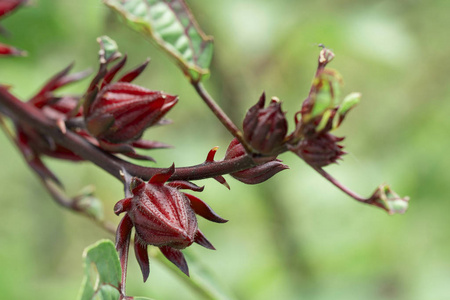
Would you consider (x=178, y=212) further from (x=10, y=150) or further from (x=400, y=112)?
(x=10, y=150)

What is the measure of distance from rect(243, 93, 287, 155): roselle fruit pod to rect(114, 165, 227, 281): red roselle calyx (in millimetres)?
163

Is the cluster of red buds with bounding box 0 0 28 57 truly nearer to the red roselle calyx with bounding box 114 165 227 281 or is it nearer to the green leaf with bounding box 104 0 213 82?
the green leaf with bounding box 104 0 213 82

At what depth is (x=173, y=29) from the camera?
0.97 metres

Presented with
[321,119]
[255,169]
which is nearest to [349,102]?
[321,119]

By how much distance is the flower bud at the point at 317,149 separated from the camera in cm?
72

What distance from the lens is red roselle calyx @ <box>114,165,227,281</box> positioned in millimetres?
846

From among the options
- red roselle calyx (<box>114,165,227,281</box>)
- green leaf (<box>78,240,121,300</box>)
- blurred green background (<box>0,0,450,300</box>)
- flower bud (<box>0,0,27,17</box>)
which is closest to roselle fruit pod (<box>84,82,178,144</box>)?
red roselle calyx (<box>114,165,227,281</box>)

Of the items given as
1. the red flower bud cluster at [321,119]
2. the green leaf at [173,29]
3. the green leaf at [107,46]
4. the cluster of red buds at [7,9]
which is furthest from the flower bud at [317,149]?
the cluster of red buds at [7,9]

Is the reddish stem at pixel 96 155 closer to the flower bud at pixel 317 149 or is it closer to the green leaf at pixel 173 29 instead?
the flower bud at pixel 317 149

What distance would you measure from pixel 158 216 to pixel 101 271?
4.6 inches

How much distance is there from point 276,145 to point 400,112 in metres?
2.65

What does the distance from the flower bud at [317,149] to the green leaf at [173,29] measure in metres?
0.29

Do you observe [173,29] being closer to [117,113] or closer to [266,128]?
[117,113]

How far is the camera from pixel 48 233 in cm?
406
